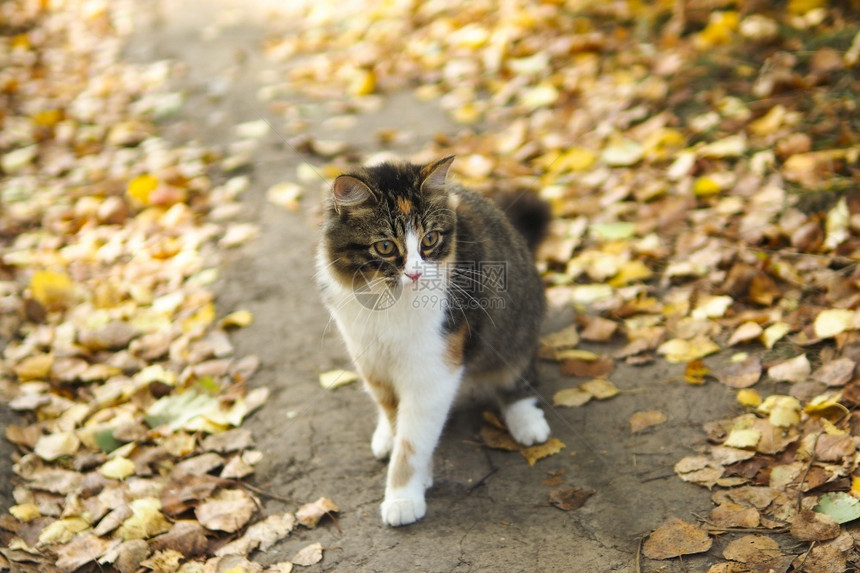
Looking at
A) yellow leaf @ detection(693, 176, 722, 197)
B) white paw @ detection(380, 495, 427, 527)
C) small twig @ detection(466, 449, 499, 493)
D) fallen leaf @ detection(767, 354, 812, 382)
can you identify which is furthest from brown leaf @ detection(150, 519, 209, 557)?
yellow leaf @ detection(693, 176, 722, 197)

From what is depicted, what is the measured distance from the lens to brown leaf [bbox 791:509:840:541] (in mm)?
2396

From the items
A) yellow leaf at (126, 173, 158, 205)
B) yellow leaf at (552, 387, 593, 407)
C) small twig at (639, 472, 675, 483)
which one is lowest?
yellow leaf at (552, 387, 593, 407)

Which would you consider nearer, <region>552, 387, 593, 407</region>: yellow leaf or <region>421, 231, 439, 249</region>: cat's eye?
<region>421, 231, 439, 249</region>: cat's eye

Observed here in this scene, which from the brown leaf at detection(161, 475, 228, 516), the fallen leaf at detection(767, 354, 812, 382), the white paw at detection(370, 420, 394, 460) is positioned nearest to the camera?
the brown leaf at detection(161, 475, 228, 516)

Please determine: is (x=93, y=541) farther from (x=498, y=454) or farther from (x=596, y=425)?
(x=596, y=425)

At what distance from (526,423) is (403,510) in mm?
704

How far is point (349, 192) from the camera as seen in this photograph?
8.94 ft

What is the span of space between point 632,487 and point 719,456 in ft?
1.23

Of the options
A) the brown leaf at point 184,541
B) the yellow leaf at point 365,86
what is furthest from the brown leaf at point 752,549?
the yellow leaf at point 365,86

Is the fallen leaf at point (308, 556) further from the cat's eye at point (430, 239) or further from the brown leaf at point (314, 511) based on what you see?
the cat's eye at point (430, 239)

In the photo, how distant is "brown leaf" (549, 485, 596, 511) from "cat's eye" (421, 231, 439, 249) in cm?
111

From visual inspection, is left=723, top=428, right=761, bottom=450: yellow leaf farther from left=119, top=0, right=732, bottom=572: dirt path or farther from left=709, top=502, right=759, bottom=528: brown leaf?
left=709, top=502, right=759, bottom=528: brown leaf

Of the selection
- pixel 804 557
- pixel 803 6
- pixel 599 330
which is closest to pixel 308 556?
pixel 804 557

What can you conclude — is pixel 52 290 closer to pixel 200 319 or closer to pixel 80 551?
pixel 200 319
